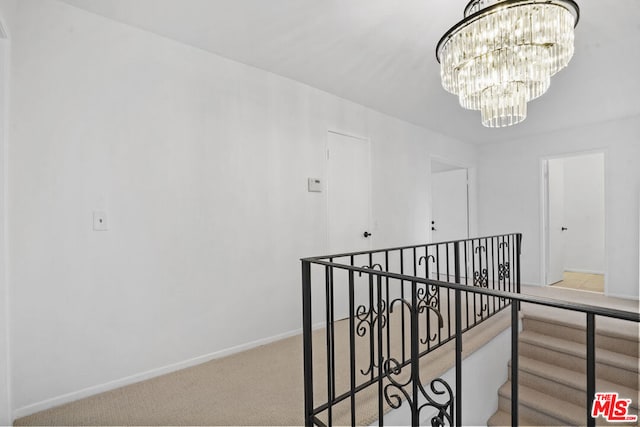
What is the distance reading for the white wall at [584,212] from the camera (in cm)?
580

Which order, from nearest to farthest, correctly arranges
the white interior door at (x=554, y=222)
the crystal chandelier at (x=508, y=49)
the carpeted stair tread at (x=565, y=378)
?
the crystal chandelier at (x=508, y=49), the carpeted stair tread at (x=565, y=378), the white interior door at (x=554, y=222)

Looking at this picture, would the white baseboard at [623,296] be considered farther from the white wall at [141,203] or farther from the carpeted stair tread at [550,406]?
the white wall at [141,203]

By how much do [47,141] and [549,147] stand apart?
230 inches

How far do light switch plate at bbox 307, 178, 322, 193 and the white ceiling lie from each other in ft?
3.12

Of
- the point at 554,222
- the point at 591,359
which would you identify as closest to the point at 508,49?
the point at 591,359

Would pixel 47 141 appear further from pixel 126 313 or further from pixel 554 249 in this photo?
pixel 554 249

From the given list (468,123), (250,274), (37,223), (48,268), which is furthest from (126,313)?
(468,123)

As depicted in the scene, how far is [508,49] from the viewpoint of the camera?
5.14 ft

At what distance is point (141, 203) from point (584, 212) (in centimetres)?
723

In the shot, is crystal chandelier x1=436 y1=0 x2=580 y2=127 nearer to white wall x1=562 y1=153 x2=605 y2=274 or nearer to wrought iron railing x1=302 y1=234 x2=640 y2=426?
wrought iron railing x1=302 y1=234 x2=640 y2=426

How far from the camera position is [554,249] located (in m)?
5.02

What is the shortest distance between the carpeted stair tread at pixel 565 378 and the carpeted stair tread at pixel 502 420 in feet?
1.03

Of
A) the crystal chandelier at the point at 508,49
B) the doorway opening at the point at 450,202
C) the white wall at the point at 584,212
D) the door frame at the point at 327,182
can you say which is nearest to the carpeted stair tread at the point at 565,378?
the door frame at the point at 327,182
